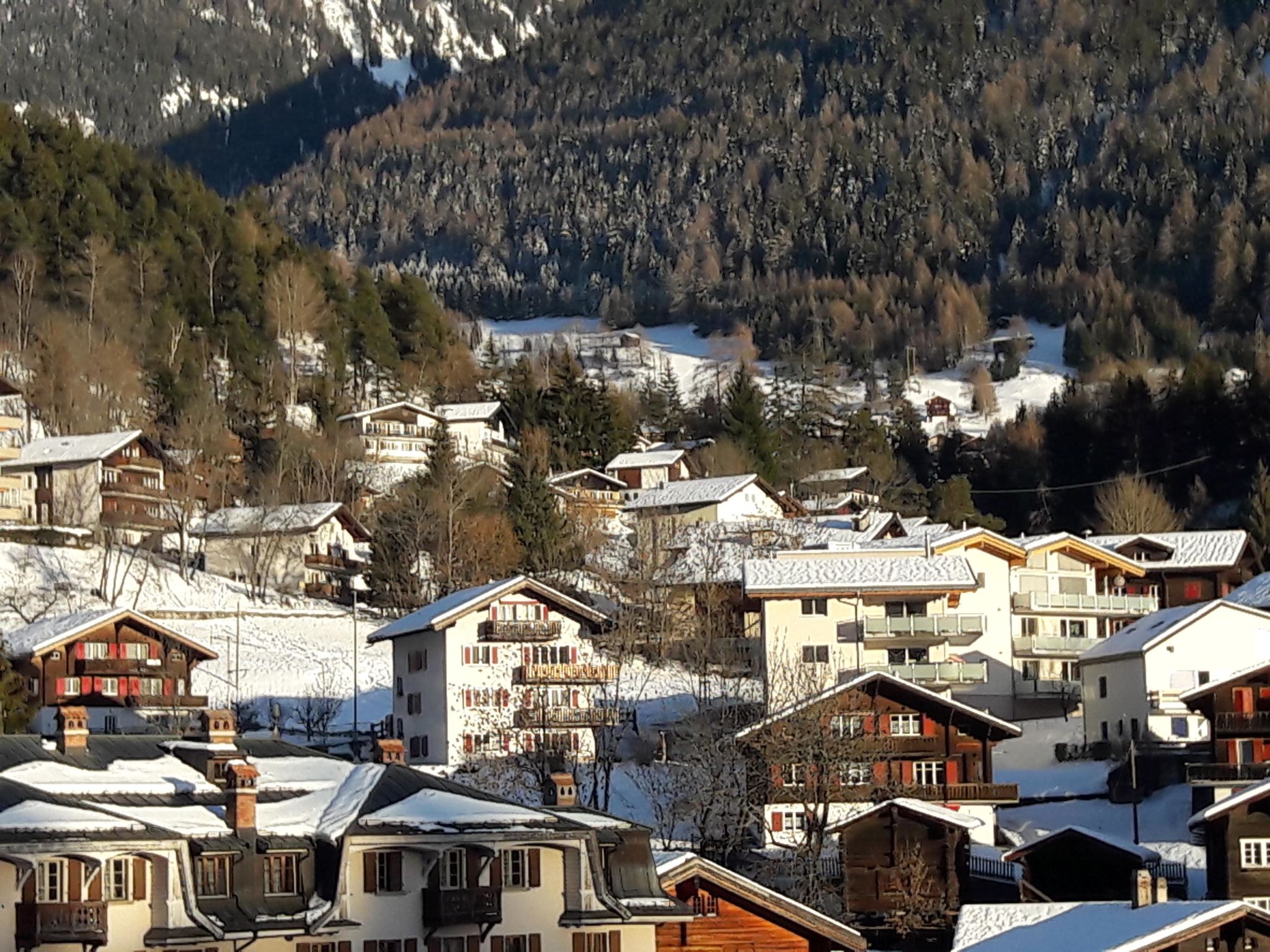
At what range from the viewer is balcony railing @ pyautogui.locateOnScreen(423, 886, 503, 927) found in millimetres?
39469

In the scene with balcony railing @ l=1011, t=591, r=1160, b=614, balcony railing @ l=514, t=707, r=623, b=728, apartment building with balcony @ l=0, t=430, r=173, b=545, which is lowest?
balcony railing @ l=514, t=707, r=623, b=728

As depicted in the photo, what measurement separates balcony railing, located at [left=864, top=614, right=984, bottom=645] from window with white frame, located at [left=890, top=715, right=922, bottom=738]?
1342cm

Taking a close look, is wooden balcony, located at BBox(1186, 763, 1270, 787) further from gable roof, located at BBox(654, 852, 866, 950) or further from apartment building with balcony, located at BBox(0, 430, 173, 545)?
apartment building with balcony, located at BBox(0, 430, 173, 545)

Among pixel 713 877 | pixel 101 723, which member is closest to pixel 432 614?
pixel 101 723

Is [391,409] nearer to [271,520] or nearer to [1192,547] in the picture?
[271,520]

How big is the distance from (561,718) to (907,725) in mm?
12320

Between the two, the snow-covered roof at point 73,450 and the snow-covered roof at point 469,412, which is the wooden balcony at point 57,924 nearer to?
the snow-covered roof at point 73,450

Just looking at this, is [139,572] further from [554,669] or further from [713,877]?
[713,877]

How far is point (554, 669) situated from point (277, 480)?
118 ft

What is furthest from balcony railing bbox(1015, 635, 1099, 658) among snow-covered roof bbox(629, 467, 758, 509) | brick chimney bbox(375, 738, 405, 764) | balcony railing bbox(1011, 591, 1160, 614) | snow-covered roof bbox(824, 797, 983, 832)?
brick chimney bbox(375, 738, 405, 764)

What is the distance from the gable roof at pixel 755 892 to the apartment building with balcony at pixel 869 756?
1356 cm

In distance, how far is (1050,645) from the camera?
8581 centimetres

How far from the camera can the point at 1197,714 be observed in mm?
69562

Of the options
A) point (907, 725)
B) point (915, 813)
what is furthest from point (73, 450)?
point (915, 813)
